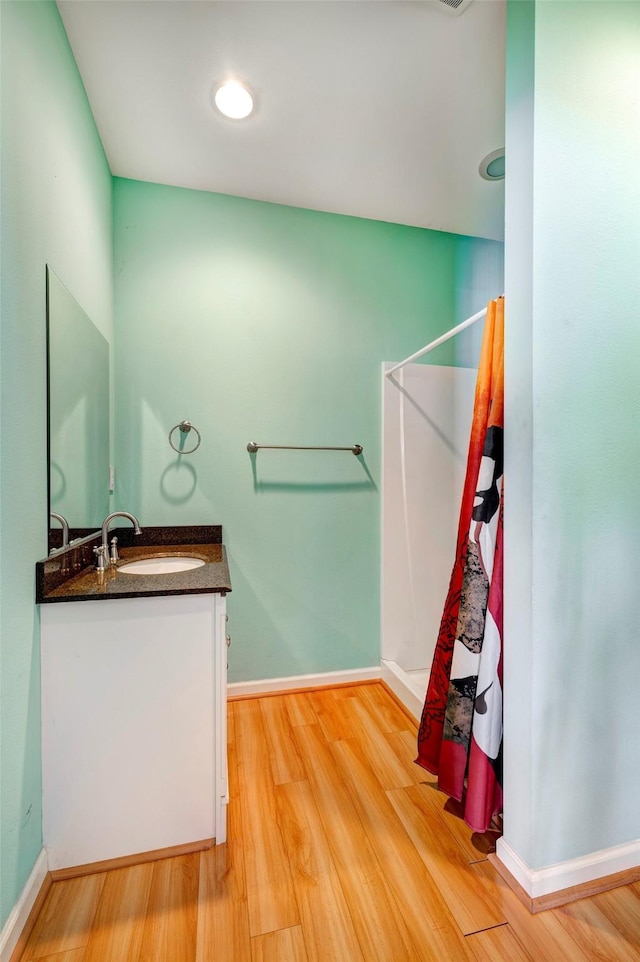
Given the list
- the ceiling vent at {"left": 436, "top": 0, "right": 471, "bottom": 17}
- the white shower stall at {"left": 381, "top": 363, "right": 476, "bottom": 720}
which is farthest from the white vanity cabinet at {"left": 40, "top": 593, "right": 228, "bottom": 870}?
the ceiling vent at {"left": 436, "top": 0, "right": 471, "bottom": 17}

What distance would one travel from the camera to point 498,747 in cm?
129

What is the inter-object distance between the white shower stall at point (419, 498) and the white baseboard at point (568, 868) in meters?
1.09

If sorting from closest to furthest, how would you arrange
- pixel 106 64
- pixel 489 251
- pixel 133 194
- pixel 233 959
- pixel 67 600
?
pixel 233 959 → pixel 67 600 → pixel 106 64 → pixel 133 194 → pixel 489 251

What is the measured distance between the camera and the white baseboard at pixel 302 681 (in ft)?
7.12

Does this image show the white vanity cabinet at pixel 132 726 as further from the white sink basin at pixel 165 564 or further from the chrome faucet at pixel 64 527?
the white sink basin at pixel 165 564

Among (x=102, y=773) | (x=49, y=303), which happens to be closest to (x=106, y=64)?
(x=49, y=303)

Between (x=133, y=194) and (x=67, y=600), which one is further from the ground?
(x=133, y=194)

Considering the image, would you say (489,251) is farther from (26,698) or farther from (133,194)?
(26,698)

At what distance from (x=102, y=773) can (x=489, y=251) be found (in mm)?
2864

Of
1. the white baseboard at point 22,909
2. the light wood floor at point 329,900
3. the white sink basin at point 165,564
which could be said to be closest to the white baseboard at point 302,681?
the light wood floor at point 329,900

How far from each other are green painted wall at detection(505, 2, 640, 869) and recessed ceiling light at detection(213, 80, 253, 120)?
887 millimetres

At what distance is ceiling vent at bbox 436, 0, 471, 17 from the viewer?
125cm

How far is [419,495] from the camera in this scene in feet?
7.85

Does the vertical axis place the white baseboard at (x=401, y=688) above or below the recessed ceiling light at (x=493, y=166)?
below
